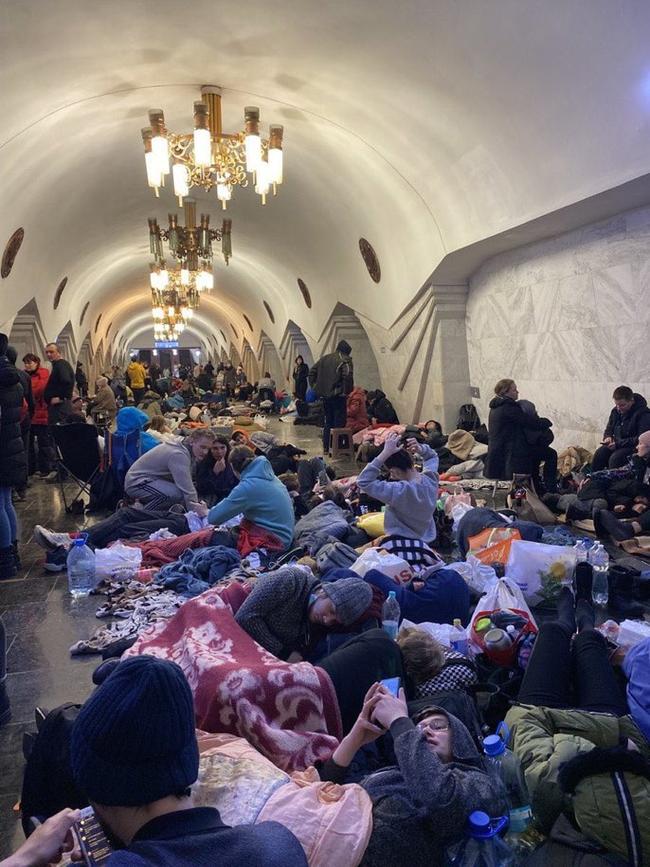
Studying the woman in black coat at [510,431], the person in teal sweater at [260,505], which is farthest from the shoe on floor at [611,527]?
the person in teal sweater at [260,505]

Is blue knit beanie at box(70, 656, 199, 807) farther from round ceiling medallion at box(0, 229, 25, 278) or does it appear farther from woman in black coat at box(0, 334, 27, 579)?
round ceiling medallion at box(0, 229, 25, 278)

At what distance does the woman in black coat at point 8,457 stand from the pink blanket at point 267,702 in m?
3.08

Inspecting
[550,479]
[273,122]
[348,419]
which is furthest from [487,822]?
[348,419]

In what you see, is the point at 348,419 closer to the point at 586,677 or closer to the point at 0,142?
the point at 0,142

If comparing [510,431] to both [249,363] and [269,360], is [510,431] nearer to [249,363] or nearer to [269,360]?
[269,360]

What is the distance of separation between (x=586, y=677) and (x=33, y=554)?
469 centimetres

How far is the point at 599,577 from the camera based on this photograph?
461 cm

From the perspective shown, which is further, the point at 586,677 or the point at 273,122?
the point at 273,122

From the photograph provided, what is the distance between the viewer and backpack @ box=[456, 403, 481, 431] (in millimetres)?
10891

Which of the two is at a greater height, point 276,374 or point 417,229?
point 417,229

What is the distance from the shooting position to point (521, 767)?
2.33m

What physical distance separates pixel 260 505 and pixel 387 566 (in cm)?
140

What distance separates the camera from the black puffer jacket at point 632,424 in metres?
6.77

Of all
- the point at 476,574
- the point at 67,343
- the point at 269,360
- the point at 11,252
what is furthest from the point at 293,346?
the point at 476,574
